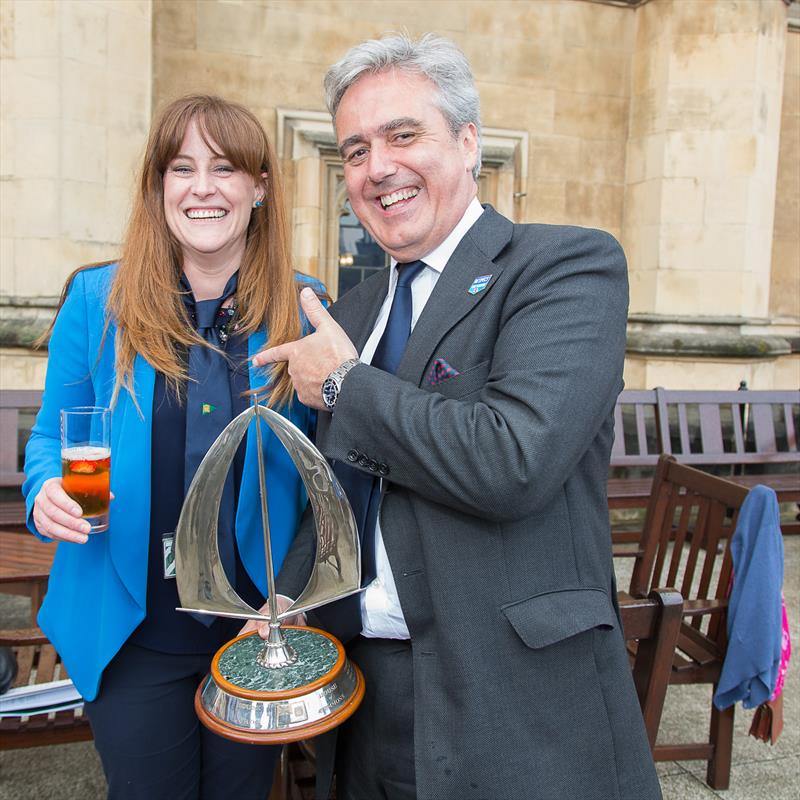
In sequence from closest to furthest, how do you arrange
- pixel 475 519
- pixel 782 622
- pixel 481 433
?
pixel 481 433 → pixel 475 519 → pixel 782 622

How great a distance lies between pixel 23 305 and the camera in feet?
15.4

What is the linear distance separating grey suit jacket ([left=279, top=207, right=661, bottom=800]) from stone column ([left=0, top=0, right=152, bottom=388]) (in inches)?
155

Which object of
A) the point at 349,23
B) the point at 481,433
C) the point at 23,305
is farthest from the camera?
the point at 349,23

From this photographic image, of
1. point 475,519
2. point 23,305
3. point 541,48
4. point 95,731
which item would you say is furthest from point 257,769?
point 541,48

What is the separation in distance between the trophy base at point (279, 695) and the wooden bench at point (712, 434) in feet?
13.3

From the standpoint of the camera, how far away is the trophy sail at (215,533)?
1291 mm

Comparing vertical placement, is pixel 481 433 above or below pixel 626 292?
below

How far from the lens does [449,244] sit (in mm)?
1445

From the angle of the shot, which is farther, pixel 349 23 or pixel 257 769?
pixel 349 23

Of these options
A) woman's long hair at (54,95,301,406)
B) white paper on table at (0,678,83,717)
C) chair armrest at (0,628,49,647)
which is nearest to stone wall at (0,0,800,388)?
chair armrest at (0,628,49,647)

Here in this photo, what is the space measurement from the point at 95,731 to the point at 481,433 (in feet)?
3.41

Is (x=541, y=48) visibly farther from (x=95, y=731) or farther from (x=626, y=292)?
(x=95, y=731)

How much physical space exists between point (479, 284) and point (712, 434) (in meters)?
4.78

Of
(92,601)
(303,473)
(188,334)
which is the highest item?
(188,334)
